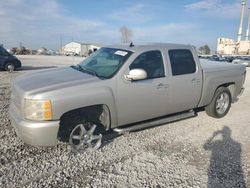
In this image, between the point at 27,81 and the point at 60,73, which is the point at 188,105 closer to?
the point at 60,73

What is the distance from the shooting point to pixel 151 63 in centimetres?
481

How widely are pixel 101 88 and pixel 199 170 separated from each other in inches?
79.8

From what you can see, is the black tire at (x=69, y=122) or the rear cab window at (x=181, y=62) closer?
the black tire at (x=69, y=122)

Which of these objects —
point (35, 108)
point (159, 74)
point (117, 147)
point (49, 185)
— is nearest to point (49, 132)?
point (35, 108)

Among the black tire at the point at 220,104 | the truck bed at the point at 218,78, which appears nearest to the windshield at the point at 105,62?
the truck bed at the point at 218,78

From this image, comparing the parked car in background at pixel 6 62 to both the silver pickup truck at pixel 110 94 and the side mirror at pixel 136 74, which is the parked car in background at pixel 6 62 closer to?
the silver pickup truck at pixel 110 94

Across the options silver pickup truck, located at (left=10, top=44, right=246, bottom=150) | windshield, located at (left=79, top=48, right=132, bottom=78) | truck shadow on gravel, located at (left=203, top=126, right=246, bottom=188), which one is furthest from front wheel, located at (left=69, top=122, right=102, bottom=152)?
truck shadow on gravel, located at (left=203, top=126, right=246, bottom=188)

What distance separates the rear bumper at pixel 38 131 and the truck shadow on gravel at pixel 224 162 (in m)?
2.38

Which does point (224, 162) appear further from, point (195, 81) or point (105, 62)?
point (105, 62)

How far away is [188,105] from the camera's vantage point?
216 inches

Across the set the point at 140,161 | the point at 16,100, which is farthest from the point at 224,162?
the point at 16,100

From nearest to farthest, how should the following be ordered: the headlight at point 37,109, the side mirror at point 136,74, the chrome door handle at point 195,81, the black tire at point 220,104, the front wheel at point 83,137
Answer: the headlight at point 37,109 → the front wheel at point 83,137 → the side mirror at point 136,74 → the chrome door handle at point 195,81 → the black tire at point 220,104

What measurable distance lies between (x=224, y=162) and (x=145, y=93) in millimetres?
1781

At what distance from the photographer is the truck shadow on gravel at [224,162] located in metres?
3.55
